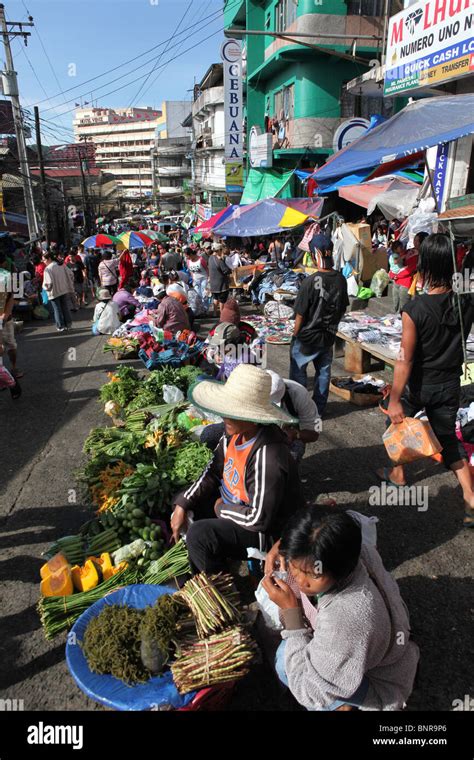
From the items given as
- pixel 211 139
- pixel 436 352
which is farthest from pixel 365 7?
pixel 211 139

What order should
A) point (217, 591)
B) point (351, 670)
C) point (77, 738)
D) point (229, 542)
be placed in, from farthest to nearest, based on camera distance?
point (229, 542), point (217, 591), point (77, 738), point (351, 670)

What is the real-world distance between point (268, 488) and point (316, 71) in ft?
71.5

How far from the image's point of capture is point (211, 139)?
46344 millimetres

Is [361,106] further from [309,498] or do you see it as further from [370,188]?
[309,498]

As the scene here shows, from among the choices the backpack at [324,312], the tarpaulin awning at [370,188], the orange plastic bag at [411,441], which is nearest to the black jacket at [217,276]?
the tarpaulin awning at [370,188]

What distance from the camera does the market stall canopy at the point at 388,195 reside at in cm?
1041

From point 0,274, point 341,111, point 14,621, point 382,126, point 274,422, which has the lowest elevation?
point 14,621

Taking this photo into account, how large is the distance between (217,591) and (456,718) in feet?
4.48

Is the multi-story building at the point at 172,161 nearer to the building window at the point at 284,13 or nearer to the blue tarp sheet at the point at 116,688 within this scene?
the building window at the point at 284,13

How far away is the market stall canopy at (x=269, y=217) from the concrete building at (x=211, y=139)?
24.6 m

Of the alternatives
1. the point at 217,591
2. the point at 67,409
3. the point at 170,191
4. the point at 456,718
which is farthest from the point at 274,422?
the point at 170,191

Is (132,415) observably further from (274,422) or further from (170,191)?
(170,191)

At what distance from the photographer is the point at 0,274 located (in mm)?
6641

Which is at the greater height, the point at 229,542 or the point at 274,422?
the point at 274,422
